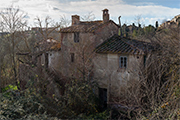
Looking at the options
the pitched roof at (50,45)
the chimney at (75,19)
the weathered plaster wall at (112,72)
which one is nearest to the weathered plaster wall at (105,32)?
the weathered plaster wall at (112,72)

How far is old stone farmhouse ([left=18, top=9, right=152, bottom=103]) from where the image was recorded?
42.8 feet

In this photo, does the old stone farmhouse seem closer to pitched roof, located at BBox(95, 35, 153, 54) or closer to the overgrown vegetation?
pitched roof, located at BBox(95, 35, 153, 54)

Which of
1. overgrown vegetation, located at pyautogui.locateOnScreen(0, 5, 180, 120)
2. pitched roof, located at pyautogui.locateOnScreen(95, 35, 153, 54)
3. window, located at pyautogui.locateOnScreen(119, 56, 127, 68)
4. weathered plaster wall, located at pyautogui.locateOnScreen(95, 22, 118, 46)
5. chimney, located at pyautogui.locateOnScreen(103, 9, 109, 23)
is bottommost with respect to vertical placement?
overgrown vegetation, located at pyautogui.locateOnScreen(0, 5, 180, 120)

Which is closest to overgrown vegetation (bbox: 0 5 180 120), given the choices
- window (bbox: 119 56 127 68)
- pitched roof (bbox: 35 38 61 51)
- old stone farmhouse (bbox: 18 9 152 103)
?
old stone farmhouse (bbox: 18 9 152 103)

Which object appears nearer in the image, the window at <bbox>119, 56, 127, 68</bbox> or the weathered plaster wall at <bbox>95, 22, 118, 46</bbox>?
the window at <bbox>119, 56, 127, 68</bbox>

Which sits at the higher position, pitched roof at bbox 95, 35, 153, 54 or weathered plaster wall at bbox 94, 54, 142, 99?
pitched roof at bbox 95, 35, 153, 54

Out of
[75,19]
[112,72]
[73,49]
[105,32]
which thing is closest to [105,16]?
[105,32]

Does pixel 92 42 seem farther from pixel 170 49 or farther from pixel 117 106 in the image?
pixel 170 49

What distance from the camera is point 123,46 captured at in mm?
13680

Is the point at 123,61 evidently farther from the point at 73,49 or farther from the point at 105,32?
the point at 73,49

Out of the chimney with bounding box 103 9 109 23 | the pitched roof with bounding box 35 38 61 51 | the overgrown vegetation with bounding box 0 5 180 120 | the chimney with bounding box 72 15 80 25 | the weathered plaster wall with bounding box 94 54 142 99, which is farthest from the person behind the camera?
the chimney with bounding box 72 15 80 25

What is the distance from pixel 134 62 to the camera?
41.9 feet

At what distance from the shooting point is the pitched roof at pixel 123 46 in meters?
12.8

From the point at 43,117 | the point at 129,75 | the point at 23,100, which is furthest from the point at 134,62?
the point at 23,100
